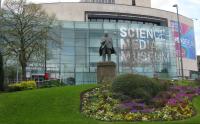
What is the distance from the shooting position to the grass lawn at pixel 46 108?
2139 cm

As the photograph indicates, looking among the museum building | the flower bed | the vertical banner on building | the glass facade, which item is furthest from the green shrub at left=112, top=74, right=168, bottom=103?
the vertical banner on building

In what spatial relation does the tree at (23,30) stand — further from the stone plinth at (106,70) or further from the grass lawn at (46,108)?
the grass lawn at (46,108)

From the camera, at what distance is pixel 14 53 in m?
52.9

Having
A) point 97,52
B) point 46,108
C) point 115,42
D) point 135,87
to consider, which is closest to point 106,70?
point 135,87

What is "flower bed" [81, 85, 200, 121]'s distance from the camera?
73.2 feet

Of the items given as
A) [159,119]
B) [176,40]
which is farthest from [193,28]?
[159,119]

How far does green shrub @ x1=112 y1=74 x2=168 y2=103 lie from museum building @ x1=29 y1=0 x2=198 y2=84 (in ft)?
146

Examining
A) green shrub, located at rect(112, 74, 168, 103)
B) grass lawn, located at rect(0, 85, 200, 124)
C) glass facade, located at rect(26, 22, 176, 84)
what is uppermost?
glass facade, located at rect(26, 22, 176, 84)

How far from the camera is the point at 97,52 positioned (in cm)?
8319

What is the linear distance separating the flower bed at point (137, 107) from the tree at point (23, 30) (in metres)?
24.5

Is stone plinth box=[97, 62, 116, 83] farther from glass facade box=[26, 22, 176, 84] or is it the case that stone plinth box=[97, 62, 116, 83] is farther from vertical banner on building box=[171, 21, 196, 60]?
vertical banner on building box=[171, 21, 196, 60]

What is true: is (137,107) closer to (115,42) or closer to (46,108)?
(46,108)

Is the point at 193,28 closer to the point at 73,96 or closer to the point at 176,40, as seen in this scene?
the point at 176,40

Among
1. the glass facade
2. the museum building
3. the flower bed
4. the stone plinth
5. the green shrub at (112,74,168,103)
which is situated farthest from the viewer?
the museum building
